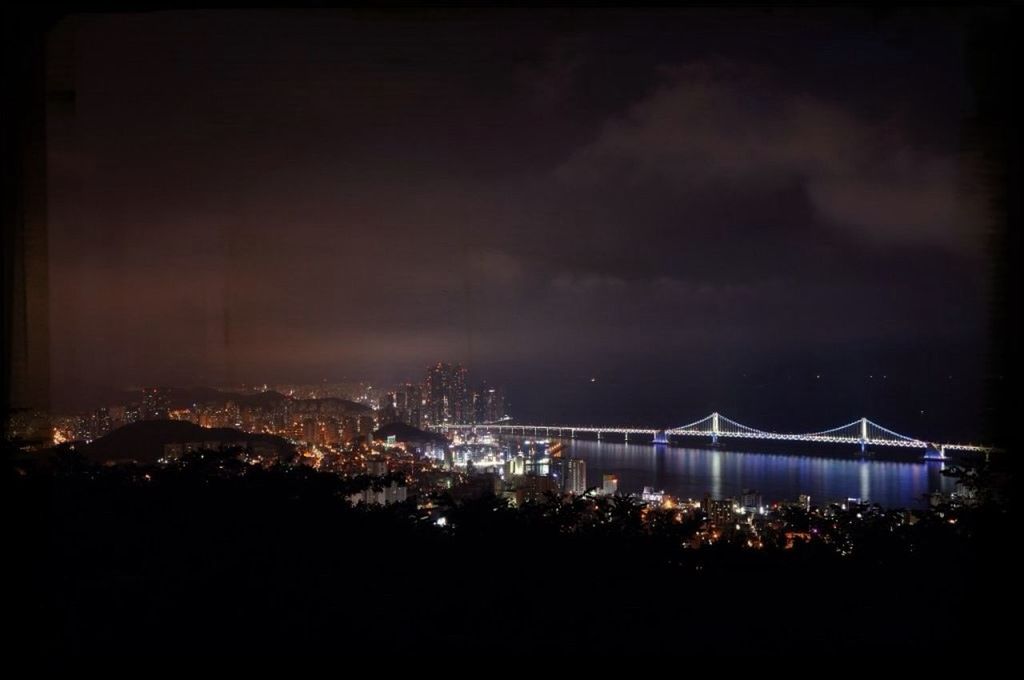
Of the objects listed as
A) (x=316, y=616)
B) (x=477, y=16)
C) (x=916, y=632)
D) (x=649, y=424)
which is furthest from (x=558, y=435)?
(x=477, y=16)

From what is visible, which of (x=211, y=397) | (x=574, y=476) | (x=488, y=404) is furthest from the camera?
(x=488, y=404)

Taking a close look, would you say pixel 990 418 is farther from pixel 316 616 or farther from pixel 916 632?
pixel 316 616

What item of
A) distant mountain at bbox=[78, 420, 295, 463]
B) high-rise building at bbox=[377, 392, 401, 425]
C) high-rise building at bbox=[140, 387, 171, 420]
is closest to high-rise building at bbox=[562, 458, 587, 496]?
high-rise building at bbox=[377, 392, 401, 425]

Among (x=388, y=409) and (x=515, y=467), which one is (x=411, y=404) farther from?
(x=515, y=467)

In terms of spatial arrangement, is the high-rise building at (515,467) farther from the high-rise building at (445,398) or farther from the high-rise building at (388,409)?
Answer: the high-rise building at (388,409)

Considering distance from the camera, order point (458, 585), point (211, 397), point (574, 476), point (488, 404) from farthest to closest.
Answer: point (488, 404) → point (211, 397) → point (574, 476) → point (458, 585)

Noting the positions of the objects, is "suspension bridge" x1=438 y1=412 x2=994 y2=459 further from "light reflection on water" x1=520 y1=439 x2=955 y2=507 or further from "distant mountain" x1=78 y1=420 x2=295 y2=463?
"distant mountain" x1=78 y1=420 x2=295 y2=463


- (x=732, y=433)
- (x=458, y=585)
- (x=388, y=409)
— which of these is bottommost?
(x=458, y=585)

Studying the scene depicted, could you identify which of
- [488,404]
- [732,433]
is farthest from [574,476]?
[732,433]
